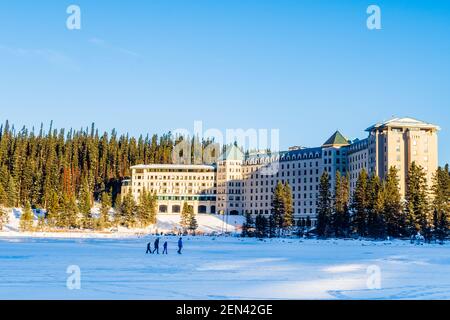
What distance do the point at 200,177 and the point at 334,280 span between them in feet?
541

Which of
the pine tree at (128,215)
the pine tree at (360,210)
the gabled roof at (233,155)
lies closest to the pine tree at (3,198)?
the pine tree at (128,215)

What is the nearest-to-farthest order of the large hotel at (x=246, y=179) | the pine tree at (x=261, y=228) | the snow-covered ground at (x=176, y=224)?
the pine tree at (x=261, y=228), the snow-covered ground at (x=176, y=224), the large hotel at (x=246, y=179)

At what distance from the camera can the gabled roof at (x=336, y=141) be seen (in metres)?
176

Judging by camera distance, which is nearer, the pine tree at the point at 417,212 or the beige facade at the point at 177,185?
the pine tree at the point at 417,212

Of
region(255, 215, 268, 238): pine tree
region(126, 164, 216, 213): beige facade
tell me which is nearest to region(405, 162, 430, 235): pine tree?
region(255, 215, 268, 238): pine tree

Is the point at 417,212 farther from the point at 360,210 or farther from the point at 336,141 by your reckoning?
the point at 336,141

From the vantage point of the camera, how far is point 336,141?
17638 cm

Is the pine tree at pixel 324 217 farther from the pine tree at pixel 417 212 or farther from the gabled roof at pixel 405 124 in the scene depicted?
the gabled roof at pixel 405 124

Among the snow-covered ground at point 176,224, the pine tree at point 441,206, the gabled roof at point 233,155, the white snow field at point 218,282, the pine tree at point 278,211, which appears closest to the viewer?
the white snow field at point 218,282

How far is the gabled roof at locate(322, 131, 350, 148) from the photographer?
176 m

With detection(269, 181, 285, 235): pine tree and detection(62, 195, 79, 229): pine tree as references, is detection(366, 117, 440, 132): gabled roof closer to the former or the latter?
detection(269, 181, 285, 235): pine tree

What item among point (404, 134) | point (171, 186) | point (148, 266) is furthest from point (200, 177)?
point (148, 266)
